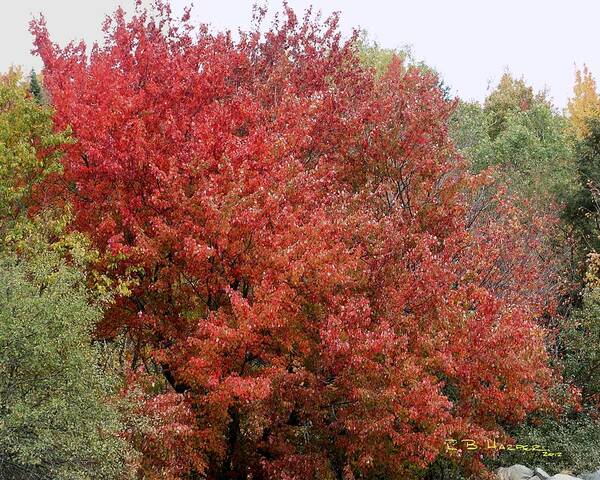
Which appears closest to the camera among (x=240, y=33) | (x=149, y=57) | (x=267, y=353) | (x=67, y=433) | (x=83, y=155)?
(x=67, y=433)

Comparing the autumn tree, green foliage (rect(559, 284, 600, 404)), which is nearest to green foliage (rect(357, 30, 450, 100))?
green foliage (rect(559, 284, 600, 404))

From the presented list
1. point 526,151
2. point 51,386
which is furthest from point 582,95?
point 51,386

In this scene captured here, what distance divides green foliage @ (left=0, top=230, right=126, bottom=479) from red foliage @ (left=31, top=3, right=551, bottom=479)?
2.37 meters

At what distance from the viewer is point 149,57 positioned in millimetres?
20625

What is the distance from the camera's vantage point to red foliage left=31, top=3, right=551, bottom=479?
638 inches

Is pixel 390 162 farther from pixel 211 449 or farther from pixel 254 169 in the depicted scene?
pixel 211 449

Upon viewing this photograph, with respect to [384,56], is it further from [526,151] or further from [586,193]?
[586,193]

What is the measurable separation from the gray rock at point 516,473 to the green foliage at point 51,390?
11.6m

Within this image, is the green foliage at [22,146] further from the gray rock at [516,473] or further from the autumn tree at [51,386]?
the gray rock at [516,473]

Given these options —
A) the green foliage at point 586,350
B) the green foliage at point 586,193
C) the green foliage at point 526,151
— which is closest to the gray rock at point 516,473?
the green foliage at point 586,350

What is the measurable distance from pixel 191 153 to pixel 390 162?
796 cm

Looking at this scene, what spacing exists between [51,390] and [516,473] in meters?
13.5

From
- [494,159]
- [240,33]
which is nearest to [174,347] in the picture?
[240,33]

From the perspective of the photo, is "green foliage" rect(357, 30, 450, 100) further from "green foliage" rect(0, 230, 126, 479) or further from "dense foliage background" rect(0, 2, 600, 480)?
"green foliage" rect(0, 230, 126, 479)
